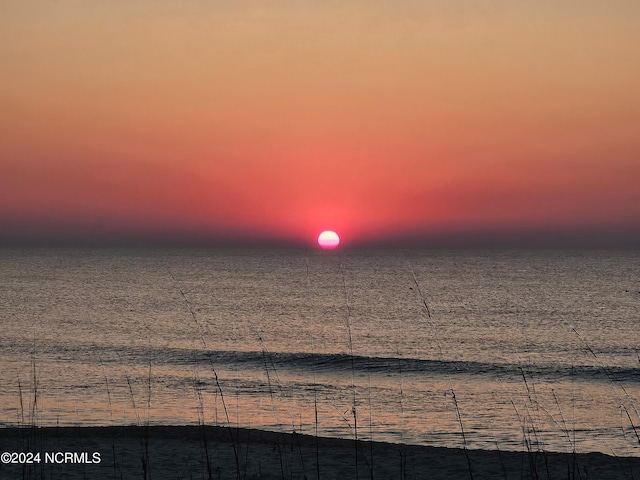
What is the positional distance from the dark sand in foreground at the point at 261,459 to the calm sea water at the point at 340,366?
50.7 inches

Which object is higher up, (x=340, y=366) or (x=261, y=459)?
(x=340, y=366)

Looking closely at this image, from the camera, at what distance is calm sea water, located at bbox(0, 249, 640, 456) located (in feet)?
87.1

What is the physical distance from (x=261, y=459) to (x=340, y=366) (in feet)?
80.5

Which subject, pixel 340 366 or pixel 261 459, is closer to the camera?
pixel 261 459

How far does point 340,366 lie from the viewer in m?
45.0

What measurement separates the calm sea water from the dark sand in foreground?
1.29m

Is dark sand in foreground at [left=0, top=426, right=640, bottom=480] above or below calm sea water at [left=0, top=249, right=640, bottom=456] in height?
below

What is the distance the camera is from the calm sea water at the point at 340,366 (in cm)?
2655

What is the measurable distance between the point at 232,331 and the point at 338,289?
216ft

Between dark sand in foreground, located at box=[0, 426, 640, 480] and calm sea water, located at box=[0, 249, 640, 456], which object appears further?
calm sea water, located at box=[0, 249, 640, 456]

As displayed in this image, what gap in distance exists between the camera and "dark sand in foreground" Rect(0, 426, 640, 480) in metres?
19.0

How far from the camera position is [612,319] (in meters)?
78.7

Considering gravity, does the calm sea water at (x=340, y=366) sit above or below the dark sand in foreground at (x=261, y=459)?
above

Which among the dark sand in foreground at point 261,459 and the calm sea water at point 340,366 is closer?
A: the dark sand in foreground at point 261,459
